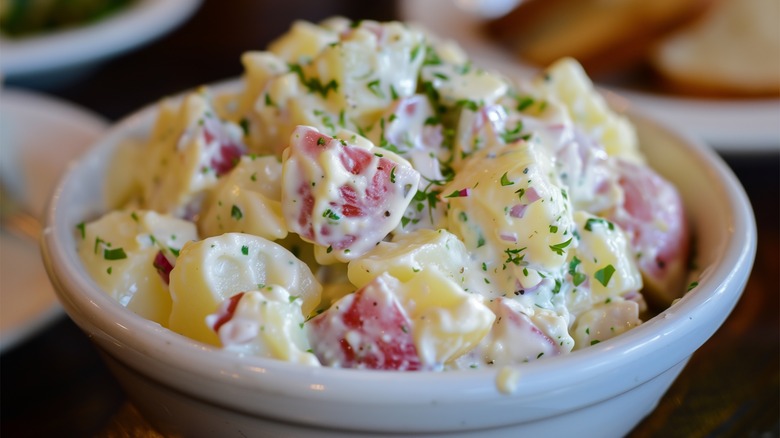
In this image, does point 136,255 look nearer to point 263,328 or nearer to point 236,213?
point 236,213

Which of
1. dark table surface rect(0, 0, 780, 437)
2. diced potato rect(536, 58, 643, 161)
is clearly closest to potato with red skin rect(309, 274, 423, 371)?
dark table surface rect(0, 0, 780, 437)

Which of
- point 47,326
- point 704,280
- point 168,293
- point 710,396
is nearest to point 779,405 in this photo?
point 710,396

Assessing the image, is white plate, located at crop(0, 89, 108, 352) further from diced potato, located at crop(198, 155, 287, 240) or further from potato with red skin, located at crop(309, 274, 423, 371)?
potato with red skin, located at crop(309, 274, 423, 371)

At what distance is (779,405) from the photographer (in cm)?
122

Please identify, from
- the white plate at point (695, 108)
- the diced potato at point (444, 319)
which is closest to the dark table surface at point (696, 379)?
the white plate at point (695, 108)

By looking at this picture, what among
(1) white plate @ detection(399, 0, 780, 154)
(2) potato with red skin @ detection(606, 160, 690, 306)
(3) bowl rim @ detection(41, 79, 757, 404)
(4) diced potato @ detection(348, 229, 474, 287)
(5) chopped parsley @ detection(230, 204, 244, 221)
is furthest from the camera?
(1) white plate @ detection(399, 0, 780, 154)

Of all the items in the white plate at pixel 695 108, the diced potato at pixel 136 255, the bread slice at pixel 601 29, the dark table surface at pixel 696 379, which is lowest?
the dark table surface at pixel 696 379

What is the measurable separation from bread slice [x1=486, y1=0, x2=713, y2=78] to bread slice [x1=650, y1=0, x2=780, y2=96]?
5 centimetres

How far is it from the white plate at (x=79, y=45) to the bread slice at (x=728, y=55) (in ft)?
4.38

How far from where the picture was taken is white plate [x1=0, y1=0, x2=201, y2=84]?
2066mm

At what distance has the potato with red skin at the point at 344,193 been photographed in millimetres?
943

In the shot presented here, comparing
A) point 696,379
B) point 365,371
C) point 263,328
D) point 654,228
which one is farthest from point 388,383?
point 696,379

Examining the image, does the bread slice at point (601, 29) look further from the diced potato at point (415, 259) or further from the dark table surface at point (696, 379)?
the diced potato at point (415, 259)

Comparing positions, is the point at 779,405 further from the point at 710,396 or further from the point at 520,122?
the point at 520,122
